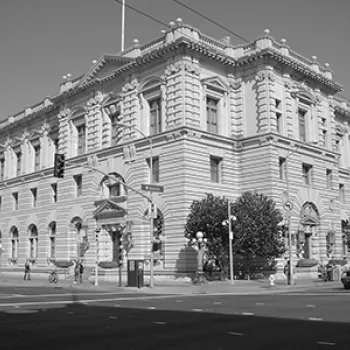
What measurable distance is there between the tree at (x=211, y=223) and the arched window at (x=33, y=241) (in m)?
24.6

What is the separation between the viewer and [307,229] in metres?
47.8

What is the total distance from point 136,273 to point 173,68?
59.2 feet

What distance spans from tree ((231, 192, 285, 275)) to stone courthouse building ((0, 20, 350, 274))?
248cm

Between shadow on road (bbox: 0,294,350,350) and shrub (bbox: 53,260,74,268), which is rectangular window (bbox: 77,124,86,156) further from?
shadow on road (bbox: 0,294,350,350)

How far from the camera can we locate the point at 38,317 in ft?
55.5

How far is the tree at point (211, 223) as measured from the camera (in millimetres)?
38688

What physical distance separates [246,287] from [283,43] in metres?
25.1

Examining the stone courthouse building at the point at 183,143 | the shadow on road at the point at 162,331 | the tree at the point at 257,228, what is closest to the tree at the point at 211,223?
the tree at the point at 257,228

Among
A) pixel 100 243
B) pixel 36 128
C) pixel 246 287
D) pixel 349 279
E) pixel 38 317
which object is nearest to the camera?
pixel 38 317

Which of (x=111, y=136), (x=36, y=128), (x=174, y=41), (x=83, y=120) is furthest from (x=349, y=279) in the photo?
(x=36, y=128)

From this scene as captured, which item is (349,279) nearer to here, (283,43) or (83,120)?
(283,43)

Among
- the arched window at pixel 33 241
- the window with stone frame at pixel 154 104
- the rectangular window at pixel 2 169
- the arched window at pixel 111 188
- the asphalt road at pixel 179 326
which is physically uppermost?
the window with stone frame at pixel 154 104

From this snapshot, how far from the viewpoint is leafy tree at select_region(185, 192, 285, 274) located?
38375 mm

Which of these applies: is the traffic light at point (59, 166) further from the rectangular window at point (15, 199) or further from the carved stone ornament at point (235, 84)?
the rectangular window at point (15, 199)
